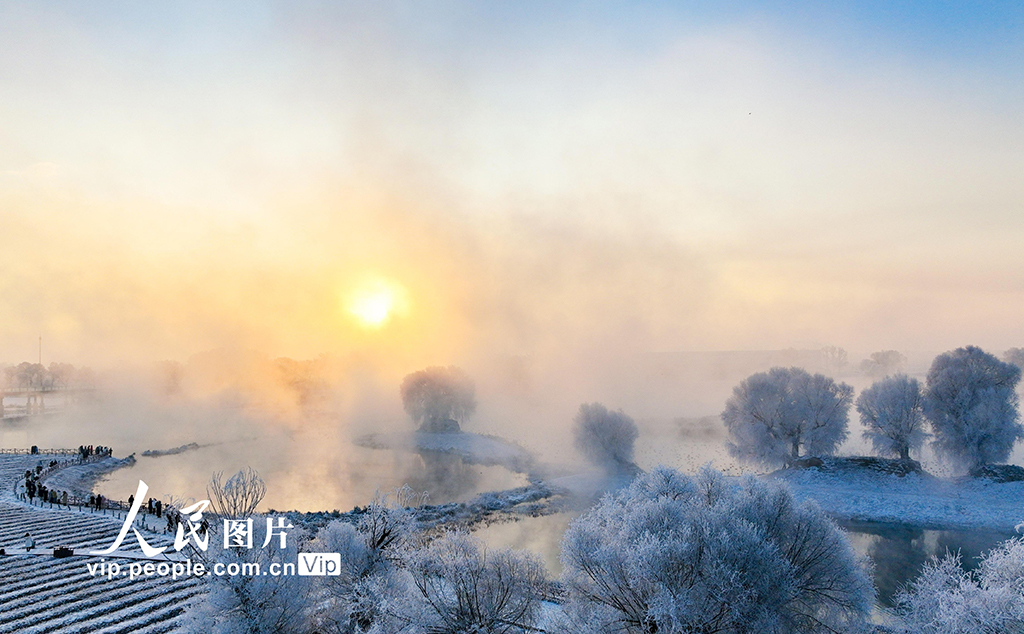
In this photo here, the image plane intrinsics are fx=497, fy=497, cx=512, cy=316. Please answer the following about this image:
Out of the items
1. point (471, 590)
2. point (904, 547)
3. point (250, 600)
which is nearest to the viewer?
point (250, 600)

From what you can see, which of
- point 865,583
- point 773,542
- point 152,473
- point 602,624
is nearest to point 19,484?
point 152,473

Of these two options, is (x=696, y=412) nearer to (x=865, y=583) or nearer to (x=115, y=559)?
(x=865, y=583)

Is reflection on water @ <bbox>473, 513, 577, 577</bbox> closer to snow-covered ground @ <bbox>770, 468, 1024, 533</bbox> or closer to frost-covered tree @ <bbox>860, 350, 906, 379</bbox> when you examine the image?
snow-covered ground @ <bbox>770, 468, 1024, 533</bbox>

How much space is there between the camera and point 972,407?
49750 mm

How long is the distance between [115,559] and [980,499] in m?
64.3

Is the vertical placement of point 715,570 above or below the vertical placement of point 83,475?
above

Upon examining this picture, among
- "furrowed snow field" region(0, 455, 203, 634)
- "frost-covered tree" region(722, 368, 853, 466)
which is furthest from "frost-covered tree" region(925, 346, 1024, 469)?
"furrowed snow field" region(0, 455, 203, 634)

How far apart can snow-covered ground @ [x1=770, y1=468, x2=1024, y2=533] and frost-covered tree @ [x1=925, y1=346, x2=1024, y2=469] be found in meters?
4.14

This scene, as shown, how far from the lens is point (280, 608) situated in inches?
657

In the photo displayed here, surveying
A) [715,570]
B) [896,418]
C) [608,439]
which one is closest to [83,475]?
[608,439]

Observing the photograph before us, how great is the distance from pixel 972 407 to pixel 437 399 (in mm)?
70807

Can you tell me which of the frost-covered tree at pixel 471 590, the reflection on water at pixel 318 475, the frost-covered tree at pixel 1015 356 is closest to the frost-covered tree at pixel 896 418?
the reflection on water at pixel 318 475

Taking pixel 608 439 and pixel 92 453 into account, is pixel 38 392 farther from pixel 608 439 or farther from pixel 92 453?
pixel 608 439

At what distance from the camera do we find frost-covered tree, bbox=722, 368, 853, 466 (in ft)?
177
